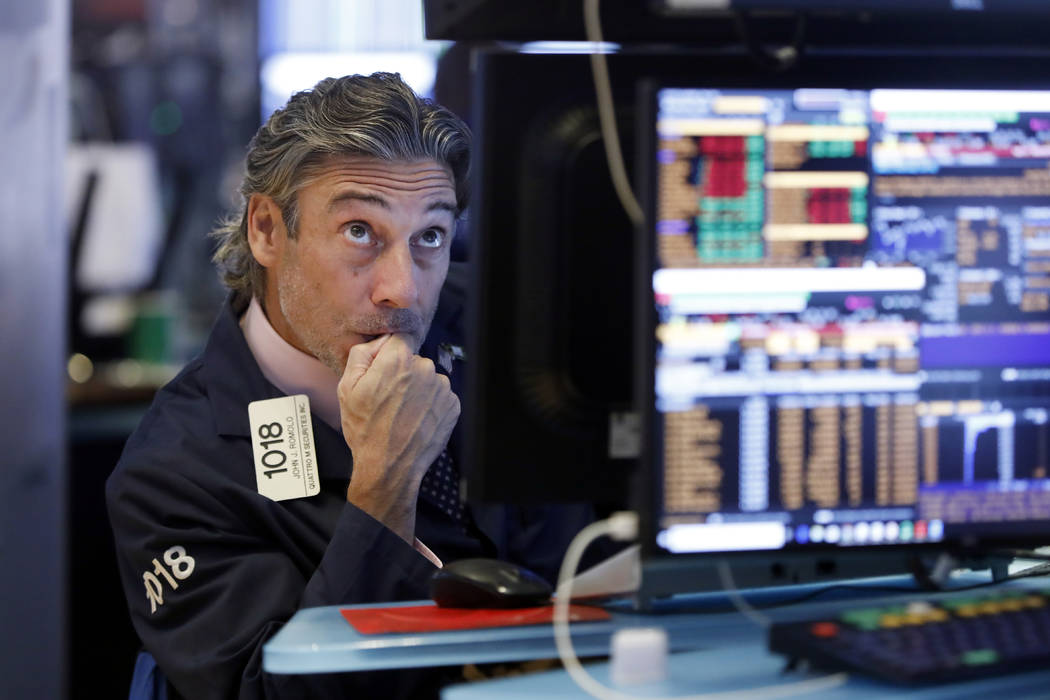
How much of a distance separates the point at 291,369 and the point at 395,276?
0.20 m

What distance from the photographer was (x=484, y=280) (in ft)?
3.84

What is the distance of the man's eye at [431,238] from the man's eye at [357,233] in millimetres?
74

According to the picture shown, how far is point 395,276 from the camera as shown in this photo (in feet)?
Result: 5.60

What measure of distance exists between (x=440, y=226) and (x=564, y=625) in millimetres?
724

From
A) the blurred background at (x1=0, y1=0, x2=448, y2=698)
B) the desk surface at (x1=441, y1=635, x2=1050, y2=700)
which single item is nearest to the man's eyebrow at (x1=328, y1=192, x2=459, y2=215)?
the blurred background at (x1=0, y1=0, x2=448, y2=698)

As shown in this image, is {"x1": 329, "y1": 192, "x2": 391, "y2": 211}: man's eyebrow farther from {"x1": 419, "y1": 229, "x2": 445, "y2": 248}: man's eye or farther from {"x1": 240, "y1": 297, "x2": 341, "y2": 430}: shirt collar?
{"x1": 240, "y1": 297, "x2": 341, "y2": 430}: shirt collar

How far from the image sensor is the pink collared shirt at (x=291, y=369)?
1770mm

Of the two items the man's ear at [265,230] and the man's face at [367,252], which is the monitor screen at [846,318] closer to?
the man's face at [367,252]

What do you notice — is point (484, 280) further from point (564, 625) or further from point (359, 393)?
point (359, 393)

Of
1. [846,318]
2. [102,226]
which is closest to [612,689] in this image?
[846,318]

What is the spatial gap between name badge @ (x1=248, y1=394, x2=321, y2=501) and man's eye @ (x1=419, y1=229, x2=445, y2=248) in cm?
26

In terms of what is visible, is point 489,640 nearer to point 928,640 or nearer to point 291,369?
point 928,640

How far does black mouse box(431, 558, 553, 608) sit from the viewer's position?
1253 millimetres

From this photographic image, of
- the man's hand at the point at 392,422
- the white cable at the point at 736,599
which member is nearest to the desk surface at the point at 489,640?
the white cable at the point at 736,599
